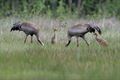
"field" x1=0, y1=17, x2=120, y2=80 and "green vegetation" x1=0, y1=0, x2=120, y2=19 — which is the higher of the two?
"green vegetation" x1=0, y1=0, x2=120, y2=19

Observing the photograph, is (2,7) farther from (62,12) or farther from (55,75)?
(55,75)

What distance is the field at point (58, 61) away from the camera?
25.9ft

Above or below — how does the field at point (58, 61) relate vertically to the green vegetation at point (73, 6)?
below

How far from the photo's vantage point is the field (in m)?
7.91

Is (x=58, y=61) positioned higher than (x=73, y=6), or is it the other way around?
(x=73, y=6)

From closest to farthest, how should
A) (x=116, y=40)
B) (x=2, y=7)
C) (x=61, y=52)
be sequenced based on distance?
(x=61, y=52)
(x=116, y=40)
(x=2, y=7)

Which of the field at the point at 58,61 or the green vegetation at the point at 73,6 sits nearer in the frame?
the field at the point at 58,61

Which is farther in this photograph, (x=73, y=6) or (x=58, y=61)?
(x=73, y=6)

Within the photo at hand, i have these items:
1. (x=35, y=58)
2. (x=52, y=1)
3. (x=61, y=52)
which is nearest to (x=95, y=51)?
(x=61, y=52)

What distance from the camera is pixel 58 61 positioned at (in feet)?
29.2

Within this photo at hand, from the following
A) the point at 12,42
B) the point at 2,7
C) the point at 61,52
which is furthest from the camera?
the point at 2,7

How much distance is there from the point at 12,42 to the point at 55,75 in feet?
13.1

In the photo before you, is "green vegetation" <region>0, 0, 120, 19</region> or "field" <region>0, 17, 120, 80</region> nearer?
"field" <region>0, 17, 120, 80</region>

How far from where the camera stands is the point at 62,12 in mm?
23484
